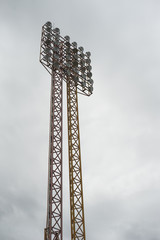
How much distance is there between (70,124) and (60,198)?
1048 centimetres

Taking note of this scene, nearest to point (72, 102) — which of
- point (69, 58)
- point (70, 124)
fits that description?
point (70, 124)

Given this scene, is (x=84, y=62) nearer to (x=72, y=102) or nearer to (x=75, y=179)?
(x=72, y=102)

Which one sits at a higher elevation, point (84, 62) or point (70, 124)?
point (84, 62)

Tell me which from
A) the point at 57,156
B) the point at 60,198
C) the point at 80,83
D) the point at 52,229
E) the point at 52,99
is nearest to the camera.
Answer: the point at 52,229

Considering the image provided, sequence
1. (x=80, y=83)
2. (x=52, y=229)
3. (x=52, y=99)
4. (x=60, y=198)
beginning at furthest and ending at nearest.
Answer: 1. (x=80, y=83)
2. (x=52, y=99)
3. (x=60, y=198)
4. (x=52, y=229)

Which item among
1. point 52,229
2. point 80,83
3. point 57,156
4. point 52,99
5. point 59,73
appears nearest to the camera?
point 52,229

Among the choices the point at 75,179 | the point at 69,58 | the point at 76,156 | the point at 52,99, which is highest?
the point at 69,58

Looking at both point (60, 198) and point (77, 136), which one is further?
point (77, 136)

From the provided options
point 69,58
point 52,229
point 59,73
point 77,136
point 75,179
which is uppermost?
point 69,58

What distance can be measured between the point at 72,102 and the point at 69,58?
6135 mm

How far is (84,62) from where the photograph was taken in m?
42.7

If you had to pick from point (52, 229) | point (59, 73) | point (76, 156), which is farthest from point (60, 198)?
point (59, 73)

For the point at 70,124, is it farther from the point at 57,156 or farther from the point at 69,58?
the point at 69,58

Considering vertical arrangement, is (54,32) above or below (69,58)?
above
